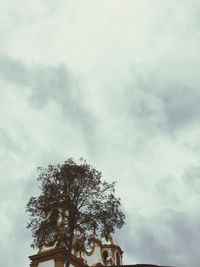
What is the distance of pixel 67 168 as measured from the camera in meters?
30.4

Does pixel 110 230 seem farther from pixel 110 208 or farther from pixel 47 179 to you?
pixel 47 179

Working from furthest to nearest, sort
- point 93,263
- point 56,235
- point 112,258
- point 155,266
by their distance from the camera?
1. point 112,258
2. point 93,263
3. point 155,266
4. point 56,235

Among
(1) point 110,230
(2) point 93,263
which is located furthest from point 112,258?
(1) point 110,230

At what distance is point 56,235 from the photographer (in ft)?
97.1

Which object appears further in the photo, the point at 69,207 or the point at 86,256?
the point at 86,256

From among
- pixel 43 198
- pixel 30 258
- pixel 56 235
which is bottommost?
pixel 56 235

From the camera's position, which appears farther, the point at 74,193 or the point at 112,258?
the point at 112,258

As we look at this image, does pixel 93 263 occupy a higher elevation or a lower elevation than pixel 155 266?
higher

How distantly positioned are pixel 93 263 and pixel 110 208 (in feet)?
73.5

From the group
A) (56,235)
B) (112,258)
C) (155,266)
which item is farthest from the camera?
(112,258)

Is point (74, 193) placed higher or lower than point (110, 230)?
higher

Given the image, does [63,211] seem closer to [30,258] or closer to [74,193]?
[74,193]

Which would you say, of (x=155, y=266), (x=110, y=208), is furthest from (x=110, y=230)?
(x=155, y=266)

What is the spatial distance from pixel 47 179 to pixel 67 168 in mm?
1707
